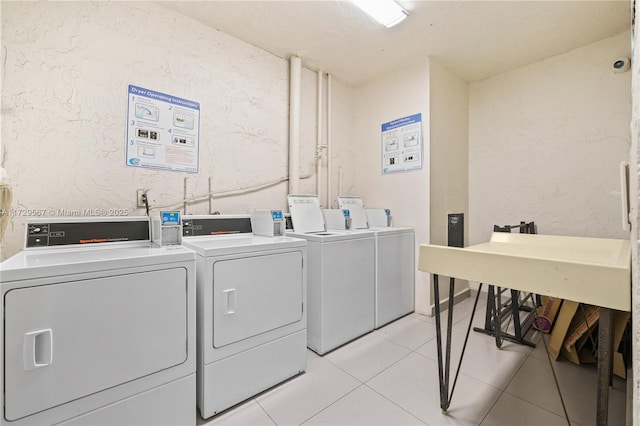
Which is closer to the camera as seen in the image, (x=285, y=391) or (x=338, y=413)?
(x=338, y=413)

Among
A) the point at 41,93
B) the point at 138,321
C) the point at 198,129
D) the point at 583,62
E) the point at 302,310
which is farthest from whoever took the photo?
the point at 583,62

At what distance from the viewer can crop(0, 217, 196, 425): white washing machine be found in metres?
0.95

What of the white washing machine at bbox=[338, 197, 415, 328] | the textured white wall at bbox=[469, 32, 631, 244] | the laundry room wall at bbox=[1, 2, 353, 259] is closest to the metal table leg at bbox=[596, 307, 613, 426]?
the white washing machine at bbox=[338, 197, 415, 328]

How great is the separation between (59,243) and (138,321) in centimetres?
70

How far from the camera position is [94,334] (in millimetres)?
1071

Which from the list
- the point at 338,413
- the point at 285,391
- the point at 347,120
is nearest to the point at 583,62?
the point at 347,120

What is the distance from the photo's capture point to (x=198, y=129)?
2.17 meters

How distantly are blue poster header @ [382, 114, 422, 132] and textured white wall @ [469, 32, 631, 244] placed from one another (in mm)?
1049

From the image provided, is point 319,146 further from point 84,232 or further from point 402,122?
point 84,232

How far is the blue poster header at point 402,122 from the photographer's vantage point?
273 cm

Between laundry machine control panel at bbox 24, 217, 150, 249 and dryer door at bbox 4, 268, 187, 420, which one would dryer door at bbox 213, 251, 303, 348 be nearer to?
dryer door at bbox 4, 268, 187, 420

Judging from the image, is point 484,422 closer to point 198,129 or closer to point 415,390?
point 415,390

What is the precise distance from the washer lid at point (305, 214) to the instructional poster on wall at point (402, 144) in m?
1.02

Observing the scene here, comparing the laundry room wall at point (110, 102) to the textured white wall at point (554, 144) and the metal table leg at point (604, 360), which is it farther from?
the textured white wall at point (554, 144)
